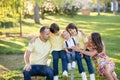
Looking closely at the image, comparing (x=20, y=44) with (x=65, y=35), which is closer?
(x=65, y=35)

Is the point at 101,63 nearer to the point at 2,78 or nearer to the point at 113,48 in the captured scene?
the point at 2,78

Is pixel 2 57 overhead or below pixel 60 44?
below

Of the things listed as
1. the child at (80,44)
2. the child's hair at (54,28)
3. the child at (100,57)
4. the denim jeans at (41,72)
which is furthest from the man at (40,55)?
the child at (100,57)

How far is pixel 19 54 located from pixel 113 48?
4104 millimetres

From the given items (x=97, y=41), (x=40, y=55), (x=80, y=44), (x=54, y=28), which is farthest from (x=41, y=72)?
(x=97, y=41)

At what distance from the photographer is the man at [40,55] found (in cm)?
730

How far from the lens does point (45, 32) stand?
7.39 metres

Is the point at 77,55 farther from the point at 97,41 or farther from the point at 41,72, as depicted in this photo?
the point at 41,72

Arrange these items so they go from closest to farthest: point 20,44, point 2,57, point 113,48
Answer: point 2,57 < point 113,48 < point 20,44

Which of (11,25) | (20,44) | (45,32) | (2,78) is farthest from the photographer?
(11,25)

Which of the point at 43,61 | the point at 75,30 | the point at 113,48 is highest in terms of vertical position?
the point at 75,30

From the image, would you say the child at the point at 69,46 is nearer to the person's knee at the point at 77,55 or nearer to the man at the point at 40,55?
the person's knee at the point at 77,55

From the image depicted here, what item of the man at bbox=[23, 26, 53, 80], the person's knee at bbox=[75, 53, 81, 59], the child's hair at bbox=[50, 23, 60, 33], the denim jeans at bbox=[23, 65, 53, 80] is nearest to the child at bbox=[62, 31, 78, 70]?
the person's knee at bbox=[75, 53, 81, 59]

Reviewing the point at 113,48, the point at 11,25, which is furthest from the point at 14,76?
the point at 11,25
